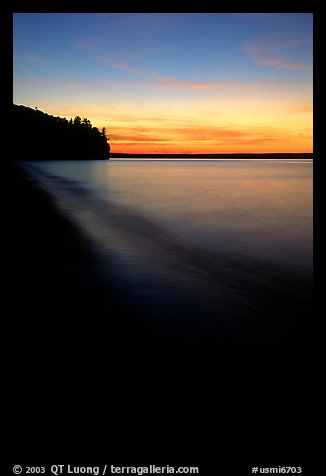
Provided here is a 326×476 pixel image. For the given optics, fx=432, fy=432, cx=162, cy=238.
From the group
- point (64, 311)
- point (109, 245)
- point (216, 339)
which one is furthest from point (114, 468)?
point (109, 245)

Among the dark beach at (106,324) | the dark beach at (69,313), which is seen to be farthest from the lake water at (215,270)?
the dark beach at (69,313)

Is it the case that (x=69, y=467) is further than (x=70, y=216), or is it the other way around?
(x=70, y=216)

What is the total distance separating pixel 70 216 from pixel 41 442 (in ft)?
40.8

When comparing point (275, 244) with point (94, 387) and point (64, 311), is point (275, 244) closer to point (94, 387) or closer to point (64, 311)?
point (64, 311)

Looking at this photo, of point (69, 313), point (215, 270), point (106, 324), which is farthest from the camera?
point (215, 270)

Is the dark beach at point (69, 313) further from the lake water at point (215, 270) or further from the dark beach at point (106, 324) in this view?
the lake water at point (215, 270)

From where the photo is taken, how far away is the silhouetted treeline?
106 meters

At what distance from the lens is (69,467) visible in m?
2.32

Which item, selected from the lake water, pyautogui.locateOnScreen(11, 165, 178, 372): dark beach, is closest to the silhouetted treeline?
the lake water

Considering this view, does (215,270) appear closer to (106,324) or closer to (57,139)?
(106,324)

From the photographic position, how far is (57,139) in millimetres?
117250

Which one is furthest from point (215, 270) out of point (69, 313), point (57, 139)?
point (57, 139)

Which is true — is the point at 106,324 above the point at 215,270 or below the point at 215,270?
below

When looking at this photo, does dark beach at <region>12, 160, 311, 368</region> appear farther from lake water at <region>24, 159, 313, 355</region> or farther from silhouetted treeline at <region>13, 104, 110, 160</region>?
silhouetted treeline at <region>13, 104, 110, 160</region>
